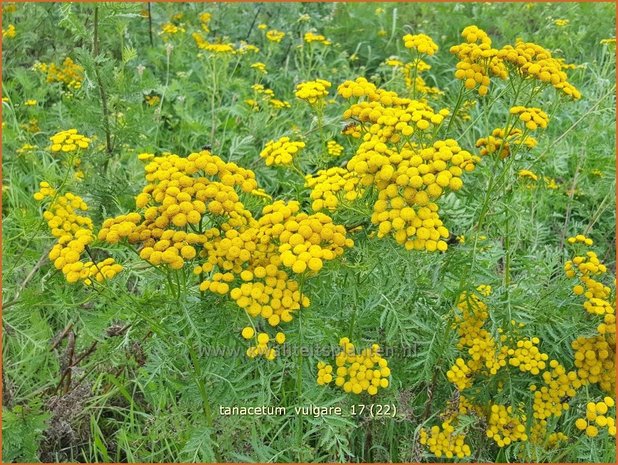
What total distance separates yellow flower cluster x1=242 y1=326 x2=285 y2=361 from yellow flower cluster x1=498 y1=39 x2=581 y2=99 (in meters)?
1.33

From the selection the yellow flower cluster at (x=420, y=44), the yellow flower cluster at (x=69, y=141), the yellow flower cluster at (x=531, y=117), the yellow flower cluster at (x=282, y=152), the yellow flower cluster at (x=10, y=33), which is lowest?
the yellow flower cluster at (x=10, y=33)

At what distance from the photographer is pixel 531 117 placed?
237cm

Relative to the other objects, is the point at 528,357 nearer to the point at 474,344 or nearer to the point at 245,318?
the point at 474,344

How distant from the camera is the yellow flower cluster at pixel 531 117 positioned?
2.34m

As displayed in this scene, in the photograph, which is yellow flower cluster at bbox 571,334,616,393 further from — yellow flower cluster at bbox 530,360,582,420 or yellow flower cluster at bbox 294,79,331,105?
yellow flower cluster at bbox 294,79,331,105

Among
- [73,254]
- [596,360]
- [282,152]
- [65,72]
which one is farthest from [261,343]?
[65,72]

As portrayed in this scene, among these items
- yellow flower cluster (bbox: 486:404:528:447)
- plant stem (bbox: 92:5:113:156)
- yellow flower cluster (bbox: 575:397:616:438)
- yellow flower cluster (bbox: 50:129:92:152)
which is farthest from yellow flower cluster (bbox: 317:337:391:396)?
plant stem (bbox: 92:5:113:156)

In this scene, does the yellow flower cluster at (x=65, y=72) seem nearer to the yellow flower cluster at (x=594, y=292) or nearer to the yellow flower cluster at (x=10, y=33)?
the yellow flower cluster at (x=10, y=33)

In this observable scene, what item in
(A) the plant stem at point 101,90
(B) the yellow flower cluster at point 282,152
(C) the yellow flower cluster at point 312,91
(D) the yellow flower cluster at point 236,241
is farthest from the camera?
(A) the plant stem at point 101,90

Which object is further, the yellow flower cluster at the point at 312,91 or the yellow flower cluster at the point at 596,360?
the yellow flower cluster at the point at 312,91

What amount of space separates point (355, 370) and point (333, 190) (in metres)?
0.69

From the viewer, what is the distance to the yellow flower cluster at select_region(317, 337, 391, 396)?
2332 mm

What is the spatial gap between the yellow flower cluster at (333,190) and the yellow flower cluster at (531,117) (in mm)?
673

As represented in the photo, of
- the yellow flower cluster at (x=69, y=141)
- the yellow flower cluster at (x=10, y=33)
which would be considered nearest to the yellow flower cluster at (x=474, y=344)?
the yellow flower cluster at (x=69, y=141)
